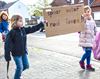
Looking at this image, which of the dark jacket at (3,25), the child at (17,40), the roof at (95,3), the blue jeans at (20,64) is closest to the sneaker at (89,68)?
the blue jeans at (20,64)

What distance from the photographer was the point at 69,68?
8.70m

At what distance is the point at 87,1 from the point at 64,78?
133ft

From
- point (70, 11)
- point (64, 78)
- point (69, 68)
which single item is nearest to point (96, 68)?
point (69, 68)

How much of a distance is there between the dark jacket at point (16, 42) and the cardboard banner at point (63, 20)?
0.21 m

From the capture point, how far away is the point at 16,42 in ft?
21.8

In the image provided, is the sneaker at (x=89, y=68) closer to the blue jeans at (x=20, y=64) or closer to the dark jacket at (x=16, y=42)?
the blue jeans at (x=20, y=64)

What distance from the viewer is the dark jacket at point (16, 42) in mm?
6523

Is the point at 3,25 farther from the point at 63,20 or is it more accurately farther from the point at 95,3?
the point at 95,3

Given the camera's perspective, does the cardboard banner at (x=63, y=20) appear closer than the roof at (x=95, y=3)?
Yes

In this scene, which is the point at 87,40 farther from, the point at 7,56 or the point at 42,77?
the point at 7,56

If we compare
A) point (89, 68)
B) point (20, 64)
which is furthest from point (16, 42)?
point (89, 68)

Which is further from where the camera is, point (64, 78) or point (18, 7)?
point (18, 7)

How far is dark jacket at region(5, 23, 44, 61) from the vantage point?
6523 mm

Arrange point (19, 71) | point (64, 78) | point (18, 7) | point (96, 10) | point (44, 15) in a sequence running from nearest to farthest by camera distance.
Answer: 1. point (44, 15)
2. point (19, 71)
3. point (64, 78)
4. point (96, 10)
5. point (18, 7)
